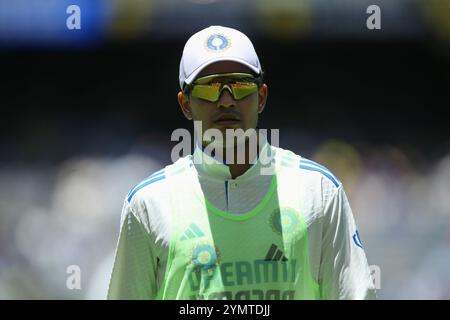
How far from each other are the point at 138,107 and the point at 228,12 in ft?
3.12

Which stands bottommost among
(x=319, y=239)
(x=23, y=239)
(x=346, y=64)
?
(x=319, y=239)

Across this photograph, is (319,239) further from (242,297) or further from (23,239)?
(23,239)

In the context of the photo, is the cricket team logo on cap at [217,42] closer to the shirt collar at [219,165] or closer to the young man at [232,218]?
the young man at [232,218]

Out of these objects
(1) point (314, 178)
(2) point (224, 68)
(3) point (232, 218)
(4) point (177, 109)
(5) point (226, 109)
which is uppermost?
(4) point (177, 109)

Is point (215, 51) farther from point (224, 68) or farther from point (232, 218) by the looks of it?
point (232, 218)

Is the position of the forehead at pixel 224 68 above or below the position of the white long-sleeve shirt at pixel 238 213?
above

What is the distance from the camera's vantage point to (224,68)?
7.48 feet

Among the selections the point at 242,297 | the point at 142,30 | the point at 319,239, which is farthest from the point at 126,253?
the point at 142,30

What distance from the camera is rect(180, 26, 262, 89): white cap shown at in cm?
227

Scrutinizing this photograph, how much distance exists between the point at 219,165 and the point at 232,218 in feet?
0.55

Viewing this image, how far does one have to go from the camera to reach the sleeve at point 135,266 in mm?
2248

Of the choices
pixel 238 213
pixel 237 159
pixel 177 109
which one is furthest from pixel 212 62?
pixel 177 109

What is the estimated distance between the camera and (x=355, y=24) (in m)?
5.97

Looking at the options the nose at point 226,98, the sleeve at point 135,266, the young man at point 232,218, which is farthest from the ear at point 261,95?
the sleeve at point 135,266
